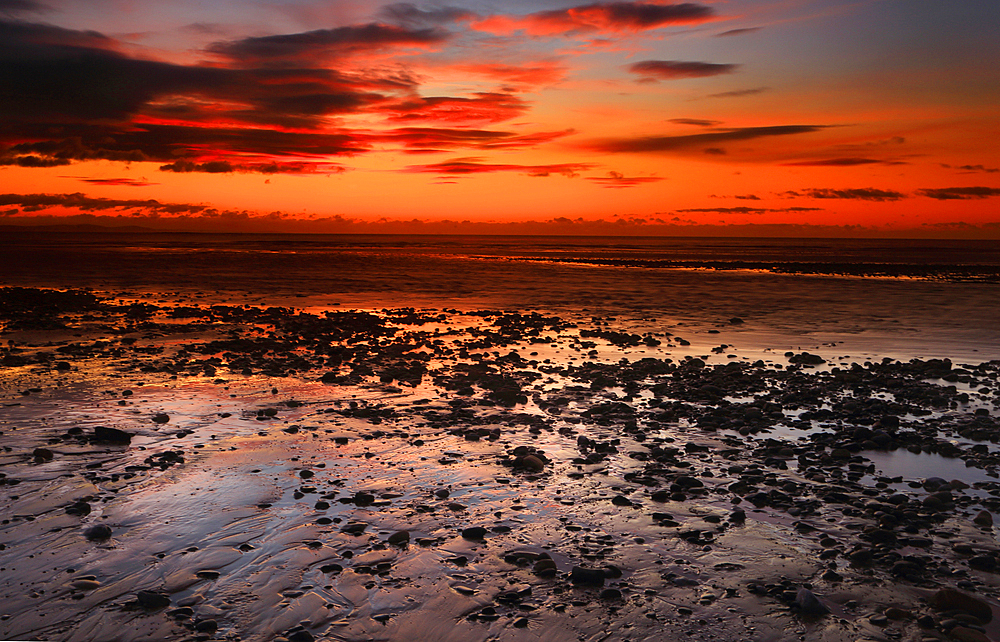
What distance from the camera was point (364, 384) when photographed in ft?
48.9

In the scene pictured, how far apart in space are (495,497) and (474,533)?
45.8 inches

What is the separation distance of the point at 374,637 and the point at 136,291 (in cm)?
3778

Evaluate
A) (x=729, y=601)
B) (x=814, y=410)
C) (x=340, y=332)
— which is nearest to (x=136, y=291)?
(x=340, y=332)

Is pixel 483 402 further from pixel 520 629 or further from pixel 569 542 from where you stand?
pixel 520 629

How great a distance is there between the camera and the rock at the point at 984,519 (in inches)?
299

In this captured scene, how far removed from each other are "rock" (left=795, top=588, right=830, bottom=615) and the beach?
0.07ft

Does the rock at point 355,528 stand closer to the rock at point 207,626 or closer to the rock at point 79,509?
the rock at point 207,626

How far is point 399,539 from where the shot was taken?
7180 mm

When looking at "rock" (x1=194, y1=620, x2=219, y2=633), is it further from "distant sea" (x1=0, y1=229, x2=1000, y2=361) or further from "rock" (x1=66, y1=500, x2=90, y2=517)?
"distant sea" (x1=0, y1=229, x2=1000, y2=361)

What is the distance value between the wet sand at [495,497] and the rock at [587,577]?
0.18 feet

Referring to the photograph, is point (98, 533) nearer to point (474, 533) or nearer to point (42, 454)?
point (42, 454)

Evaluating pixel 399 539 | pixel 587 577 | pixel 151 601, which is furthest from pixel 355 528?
pixel 587 577

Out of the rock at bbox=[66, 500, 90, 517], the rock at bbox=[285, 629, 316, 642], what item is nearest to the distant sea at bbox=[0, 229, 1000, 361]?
the rock at bbox=[285, 629, 316, 642]

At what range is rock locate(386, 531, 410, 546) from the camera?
23.4 feet
